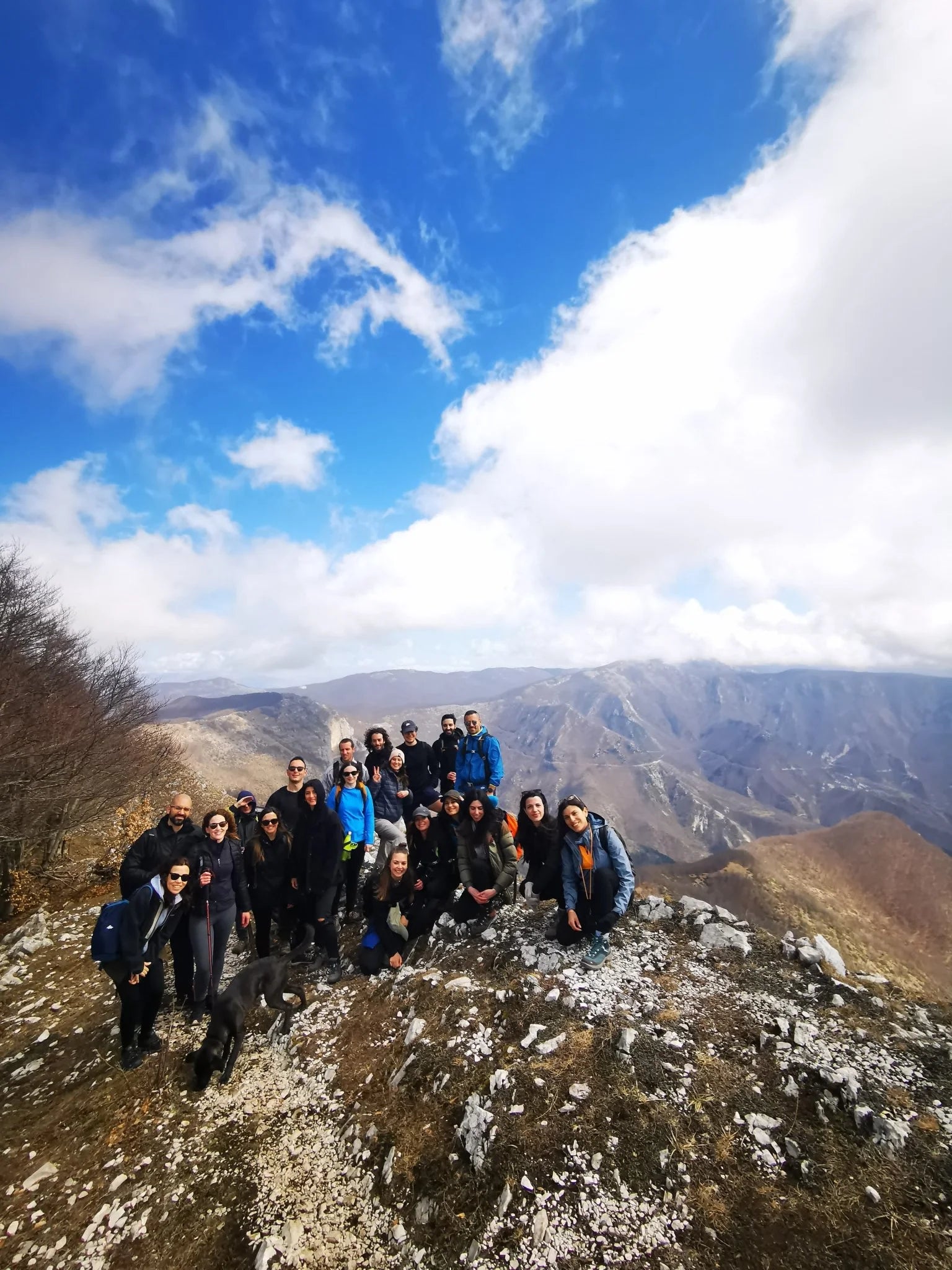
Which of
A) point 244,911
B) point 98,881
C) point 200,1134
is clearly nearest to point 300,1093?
point 200,1134

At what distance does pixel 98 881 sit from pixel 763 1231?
1801 cm

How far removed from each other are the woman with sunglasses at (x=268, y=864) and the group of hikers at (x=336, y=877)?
0.02m

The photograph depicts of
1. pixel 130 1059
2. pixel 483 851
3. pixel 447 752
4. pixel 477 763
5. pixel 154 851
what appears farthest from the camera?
pixel 447 752

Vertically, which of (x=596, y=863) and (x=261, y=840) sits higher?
(x=261, y=840)

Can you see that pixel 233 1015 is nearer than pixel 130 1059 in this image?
Yes

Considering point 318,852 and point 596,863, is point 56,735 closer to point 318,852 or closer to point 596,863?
point 318,852

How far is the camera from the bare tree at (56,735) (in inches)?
576

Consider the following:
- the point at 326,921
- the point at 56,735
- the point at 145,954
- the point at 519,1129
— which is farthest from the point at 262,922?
the point at 56,735

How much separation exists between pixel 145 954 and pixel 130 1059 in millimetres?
1692

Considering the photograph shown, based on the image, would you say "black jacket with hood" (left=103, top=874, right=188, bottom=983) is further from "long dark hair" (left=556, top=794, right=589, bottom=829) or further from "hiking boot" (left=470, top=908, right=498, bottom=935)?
"long dark hair" (left=556, top=794, right=589, bottom=829)

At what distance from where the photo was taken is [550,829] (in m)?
9.70

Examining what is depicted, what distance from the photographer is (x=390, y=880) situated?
30.5 feet

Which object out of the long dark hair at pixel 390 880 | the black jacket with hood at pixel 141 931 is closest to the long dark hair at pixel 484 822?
the long dark hair at pixel 390 880

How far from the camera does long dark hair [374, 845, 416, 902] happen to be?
9.26 m
